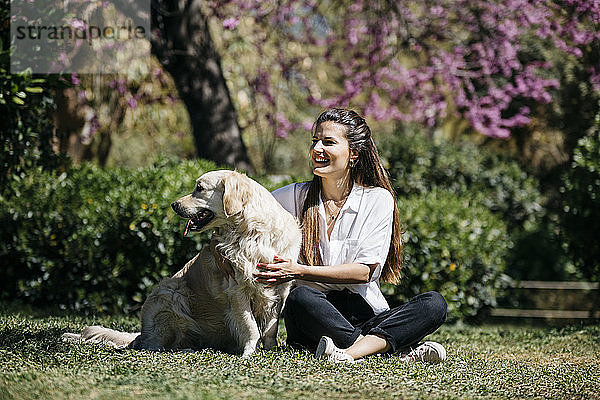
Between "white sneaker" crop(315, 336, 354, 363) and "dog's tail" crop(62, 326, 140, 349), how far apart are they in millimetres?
1496

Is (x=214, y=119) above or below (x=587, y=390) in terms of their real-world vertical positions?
above

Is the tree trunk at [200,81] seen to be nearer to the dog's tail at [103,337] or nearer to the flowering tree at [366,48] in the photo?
the flowering tree at [366,48]

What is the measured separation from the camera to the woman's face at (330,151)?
4.93 meters

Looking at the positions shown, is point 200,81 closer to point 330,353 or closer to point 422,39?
point 422,39

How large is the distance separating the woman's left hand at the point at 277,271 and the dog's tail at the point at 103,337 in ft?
3.94

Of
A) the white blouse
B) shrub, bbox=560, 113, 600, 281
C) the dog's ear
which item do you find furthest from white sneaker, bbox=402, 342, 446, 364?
shrub, bbox=560, 113, 600, 281

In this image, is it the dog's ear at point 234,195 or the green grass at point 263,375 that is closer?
the green grass at point 263,375

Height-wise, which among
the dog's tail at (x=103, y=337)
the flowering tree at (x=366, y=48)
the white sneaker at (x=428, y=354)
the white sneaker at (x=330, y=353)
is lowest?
the white sneaker at (x=428, y=354)

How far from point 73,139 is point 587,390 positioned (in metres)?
11.4

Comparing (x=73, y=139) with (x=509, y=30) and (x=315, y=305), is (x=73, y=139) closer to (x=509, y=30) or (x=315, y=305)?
(x=509, y=30)

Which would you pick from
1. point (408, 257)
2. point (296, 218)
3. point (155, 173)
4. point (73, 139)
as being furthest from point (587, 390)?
point (73, 139)

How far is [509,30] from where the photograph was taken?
10078 millimetres

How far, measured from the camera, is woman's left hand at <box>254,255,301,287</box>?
456 cm

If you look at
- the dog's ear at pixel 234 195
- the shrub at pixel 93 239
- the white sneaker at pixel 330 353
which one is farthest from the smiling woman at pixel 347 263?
the shrub at pixel 93 239
